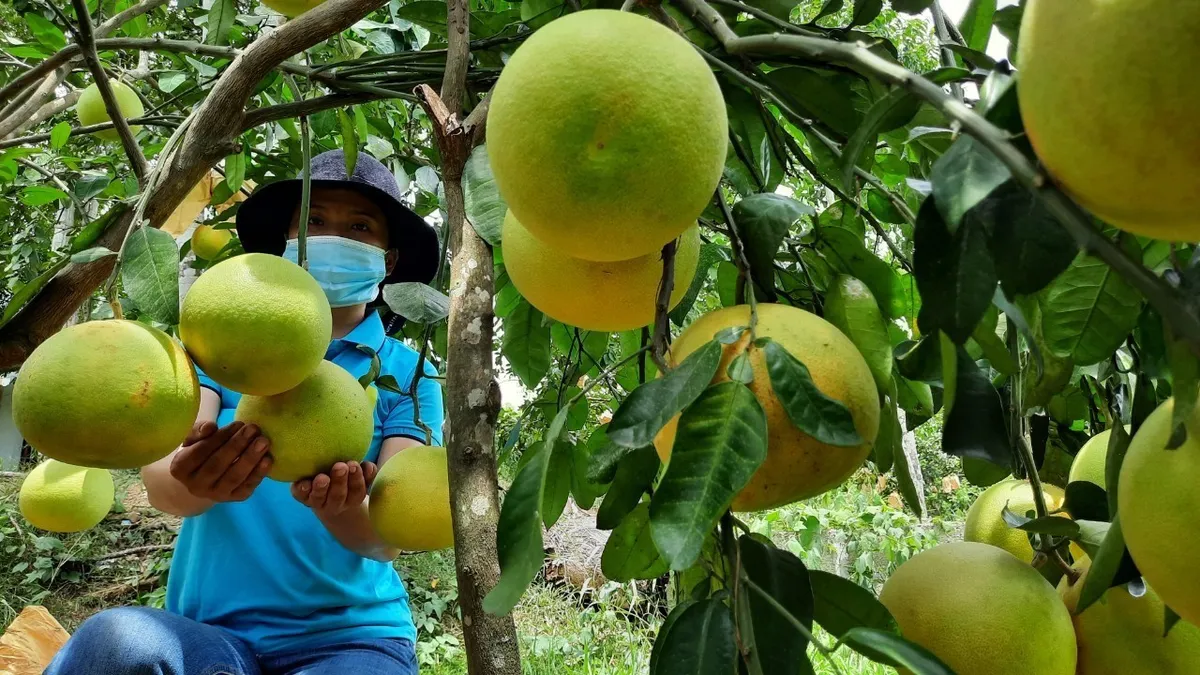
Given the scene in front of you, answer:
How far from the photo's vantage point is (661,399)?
1.48ft

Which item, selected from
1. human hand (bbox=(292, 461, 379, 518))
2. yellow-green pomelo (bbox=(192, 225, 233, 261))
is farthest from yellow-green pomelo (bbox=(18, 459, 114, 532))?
human hand (bbox=(292, 461, 379, 518))

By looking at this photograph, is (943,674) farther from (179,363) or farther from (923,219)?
(179,363)

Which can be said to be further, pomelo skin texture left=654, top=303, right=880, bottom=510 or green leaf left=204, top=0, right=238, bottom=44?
green leaf left=204, top=0, right=238, bottom=44

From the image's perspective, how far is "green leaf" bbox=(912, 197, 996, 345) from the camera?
40cm

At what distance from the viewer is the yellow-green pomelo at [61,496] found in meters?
1.68

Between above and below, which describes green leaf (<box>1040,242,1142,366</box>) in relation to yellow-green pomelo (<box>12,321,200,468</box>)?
above

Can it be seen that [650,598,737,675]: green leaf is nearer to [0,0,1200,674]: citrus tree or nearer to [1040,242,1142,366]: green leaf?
[0,0,1200,674]: citrus tree

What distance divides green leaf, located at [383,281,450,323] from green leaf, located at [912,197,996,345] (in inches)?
26.0

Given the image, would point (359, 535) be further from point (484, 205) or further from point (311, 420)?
point (484, 205)

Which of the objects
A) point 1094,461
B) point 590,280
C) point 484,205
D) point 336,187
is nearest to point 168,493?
point 336,187

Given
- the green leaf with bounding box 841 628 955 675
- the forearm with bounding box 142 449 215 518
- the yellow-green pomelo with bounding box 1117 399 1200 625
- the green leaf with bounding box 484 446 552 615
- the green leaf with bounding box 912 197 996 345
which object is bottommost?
the forearm with bounding box 142 449 215 518

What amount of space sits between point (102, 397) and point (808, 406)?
0.62 m

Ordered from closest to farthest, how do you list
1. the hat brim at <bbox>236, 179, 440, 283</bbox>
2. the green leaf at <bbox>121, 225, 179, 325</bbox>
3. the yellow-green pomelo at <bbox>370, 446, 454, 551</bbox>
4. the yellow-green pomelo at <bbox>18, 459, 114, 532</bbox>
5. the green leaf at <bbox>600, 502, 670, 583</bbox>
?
the green leaf at <bbox>600, 502, 670, 583</bbox>, the green leaf at <bbox>121, 225, 179, 325</bbox>, the yellow-green pomelo at <bbox>370, 446, 454, 551</bbox>, the hat brim at <bbox>236, 179, 440, 283</bbox>, the yellow-green pomelo at <bbox>18, 459, 114, 532</bbox>

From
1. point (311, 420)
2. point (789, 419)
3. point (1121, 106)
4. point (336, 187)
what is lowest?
point (336, 187)
